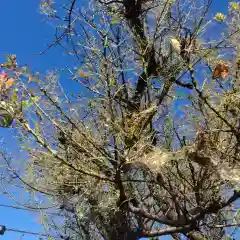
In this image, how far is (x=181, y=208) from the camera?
3.57 meters

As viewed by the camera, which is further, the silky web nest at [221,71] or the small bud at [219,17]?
the small bud at [219,17]

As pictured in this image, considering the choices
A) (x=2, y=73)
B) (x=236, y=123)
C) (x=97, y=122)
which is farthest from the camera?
(x=97, y=122)

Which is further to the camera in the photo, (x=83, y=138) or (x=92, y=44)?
(x=92, y=44)

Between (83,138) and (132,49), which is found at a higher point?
(132,49)

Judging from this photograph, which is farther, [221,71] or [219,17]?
[219,17]

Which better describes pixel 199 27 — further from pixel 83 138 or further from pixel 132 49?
pixel 83 138

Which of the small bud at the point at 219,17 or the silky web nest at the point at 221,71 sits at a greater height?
the small bud at the point at 219,17

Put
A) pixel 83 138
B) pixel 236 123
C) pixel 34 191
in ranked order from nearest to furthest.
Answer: pixel 236 123 → pixel 83 138 → pixel 34 191

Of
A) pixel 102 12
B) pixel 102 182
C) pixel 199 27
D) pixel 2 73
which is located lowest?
pixel 102 182

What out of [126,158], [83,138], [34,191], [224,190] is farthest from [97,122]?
[224,190]

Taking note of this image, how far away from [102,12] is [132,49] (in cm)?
61

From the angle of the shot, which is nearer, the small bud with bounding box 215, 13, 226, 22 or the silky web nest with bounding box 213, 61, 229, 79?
the silky web nest with bounding box 213, 61, 229, 79

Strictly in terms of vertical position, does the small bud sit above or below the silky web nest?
above

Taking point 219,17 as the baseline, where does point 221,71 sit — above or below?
below
